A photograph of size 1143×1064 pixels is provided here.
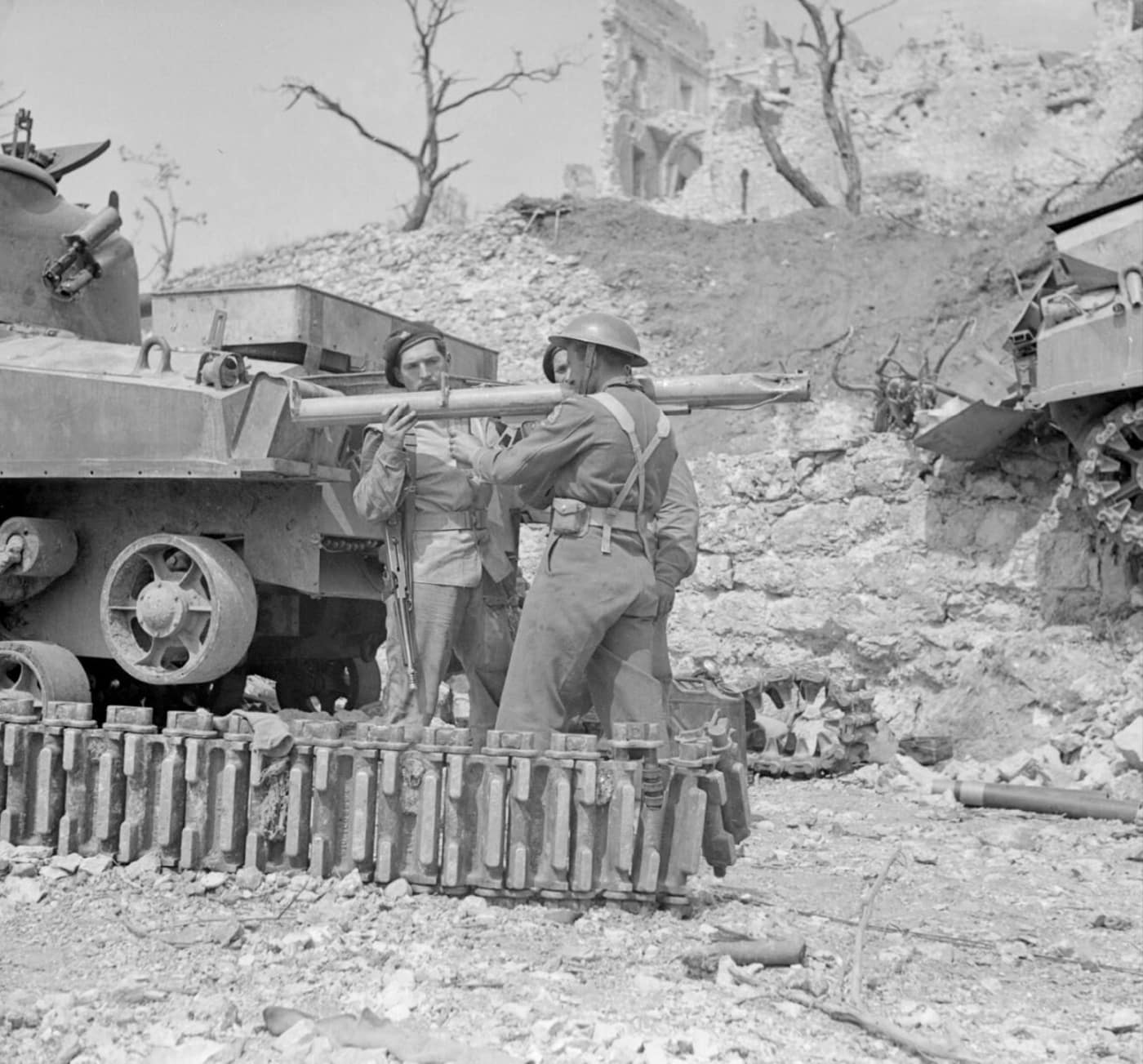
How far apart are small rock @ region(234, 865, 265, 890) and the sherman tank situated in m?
1.19

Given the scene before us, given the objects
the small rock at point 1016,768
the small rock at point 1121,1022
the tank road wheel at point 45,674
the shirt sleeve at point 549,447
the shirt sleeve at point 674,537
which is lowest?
the small rock at point 1121,1022

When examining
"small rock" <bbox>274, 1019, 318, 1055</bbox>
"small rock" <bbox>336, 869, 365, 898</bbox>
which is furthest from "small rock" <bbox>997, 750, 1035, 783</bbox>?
"small rock" <bbox>274, 1019, 318, 1055</bbox>

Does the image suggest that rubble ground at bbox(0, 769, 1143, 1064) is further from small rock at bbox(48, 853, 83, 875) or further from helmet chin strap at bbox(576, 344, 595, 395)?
helmet chin strap at bbox(576, 344, 595, 395)

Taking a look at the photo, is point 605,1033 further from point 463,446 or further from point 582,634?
point 463,446

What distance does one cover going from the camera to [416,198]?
25.6m

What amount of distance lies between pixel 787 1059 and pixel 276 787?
2427mm

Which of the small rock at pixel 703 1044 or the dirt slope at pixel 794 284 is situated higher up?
the dirt slope at pixel 794 284

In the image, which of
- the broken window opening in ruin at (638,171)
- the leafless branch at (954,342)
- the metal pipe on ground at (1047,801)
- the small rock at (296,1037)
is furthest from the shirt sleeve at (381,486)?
the broken window opening in ruin at (638,171)

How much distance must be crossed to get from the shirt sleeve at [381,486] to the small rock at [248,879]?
154cm

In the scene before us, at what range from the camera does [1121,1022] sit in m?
4.49

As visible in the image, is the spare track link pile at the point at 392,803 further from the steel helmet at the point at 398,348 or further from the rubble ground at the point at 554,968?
the steel helmet at the point at 398,348

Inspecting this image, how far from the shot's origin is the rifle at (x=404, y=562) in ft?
21.6

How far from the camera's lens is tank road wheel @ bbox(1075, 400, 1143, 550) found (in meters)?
9.91

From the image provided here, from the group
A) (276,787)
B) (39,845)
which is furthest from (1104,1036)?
(39,845)
